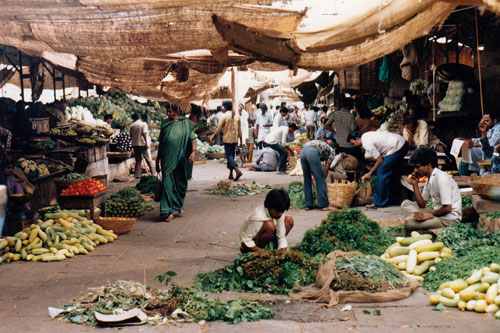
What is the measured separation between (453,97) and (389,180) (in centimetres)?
190

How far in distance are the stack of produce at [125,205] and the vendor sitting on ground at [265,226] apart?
181 inches

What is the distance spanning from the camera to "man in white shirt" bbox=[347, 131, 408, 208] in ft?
35.7

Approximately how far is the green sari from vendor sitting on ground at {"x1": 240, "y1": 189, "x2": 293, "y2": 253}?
389 cm

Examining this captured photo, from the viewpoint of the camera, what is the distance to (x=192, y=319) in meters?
4.99

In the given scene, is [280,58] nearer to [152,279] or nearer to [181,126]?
[181,126]

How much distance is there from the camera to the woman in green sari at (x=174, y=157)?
1005 cm

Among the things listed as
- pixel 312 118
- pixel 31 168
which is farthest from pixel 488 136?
pixel 312 118

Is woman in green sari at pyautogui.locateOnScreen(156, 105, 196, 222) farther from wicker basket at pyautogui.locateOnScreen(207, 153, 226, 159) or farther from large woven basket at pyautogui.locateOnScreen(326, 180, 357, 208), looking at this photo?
wicker basket at pyautogui.locateOnScreen(207, 153, 226, 159)

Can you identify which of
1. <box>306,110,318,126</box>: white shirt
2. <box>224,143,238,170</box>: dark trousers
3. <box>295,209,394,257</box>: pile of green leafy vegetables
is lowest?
<box>295,209,394,257</box>: pile of green leafy vegetables

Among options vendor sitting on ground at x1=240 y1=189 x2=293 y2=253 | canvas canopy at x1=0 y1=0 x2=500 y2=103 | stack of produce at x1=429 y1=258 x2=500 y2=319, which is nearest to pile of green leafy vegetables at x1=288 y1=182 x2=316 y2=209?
canvas canopy at x1=0 y1=0 x2=500 y2=103

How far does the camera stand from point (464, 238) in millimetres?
6598

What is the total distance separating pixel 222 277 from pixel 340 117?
7192 millimetres

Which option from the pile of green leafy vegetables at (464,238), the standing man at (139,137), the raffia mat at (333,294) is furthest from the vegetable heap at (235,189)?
A: the raffia mat at (333,294)

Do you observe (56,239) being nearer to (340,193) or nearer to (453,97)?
(340,193)
